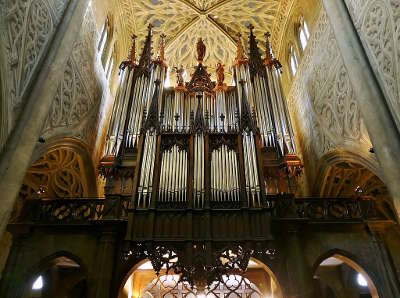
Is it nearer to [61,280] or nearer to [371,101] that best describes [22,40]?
[371,101]

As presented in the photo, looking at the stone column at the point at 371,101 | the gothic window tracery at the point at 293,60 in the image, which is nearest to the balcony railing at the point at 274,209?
the stone column at the point at 371,101

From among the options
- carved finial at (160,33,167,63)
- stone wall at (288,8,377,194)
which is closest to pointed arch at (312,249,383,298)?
stone wall at (288,8,377,194)

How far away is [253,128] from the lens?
9242mm

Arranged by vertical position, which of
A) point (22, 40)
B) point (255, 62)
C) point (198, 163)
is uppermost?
point (255, 62)

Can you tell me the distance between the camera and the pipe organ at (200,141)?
8.09 metres

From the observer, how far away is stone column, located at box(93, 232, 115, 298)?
722cm

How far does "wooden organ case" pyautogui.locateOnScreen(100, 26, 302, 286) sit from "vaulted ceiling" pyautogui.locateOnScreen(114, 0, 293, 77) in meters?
3.51

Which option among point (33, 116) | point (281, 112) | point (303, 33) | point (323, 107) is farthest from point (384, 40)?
point (33, 116)

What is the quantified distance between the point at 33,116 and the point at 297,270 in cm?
668

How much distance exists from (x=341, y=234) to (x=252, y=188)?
2.66 metres

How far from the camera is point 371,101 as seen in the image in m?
6.60

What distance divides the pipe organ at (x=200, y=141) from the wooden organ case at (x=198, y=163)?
0.03 meters

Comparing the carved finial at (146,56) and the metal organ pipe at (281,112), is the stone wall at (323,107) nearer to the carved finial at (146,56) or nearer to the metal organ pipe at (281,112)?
the metal organ pipe at (281,112)

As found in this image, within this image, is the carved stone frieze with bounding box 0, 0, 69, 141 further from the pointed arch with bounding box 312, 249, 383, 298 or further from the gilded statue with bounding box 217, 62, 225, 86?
the pointed arch with bounding box 312, 249, 383, 298
